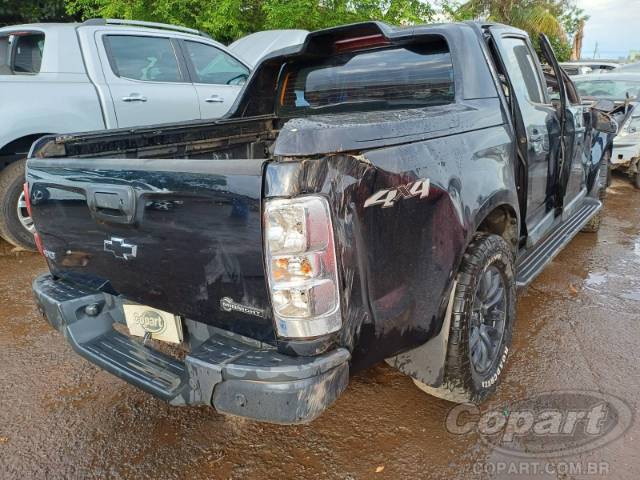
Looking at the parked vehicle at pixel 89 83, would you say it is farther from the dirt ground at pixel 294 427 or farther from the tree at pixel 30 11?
the tree at pixel 30 11

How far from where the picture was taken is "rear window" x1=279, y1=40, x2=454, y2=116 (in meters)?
2.92

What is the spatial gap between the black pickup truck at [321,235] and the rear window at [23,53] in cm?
284

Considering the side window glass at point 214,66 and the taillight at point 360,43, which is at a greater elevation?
the taillight at point 360,43

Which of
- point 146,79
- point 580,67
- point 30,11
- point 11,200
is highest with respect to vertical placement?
point 30,11

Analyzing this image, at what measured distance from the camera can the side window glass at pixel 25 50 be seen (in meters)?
5.09

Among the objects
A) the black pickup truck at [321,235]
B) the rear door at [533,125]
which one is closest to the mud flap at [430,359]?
the black pickup truck at [321,235]

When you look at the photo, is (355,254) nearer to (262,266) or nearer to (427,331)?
(262,266)

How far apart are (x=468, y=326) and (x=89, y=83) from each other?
172 inches

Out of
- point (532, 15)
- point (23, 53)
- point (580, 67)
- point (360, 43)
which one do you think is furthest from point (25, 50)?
point (532, 15)

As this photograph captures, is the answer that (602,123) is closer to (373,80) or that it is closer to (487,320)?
(373,80)

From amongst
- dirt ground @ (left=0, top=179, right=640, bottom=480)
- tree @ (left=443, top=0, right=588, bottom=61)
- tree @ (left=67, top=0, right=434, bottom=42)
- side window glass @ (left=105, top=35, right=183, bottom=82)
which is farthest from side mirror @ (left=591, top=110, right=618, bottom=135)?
tree @ (left=443, top=0, right=588, bottom=61)

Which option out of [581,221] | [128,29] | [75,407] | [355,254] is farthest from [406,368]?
[128,29]

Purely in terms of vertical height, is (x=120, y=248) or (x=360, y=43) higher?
Result: (x=360, y=43)

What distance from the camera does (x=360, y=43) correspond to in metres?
3.22
